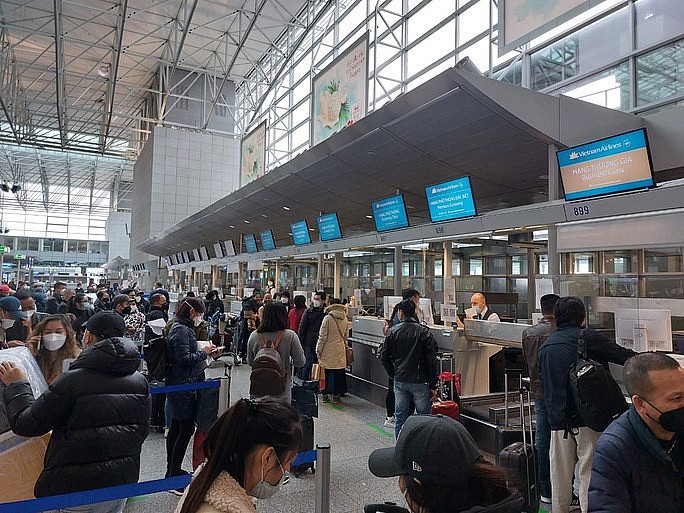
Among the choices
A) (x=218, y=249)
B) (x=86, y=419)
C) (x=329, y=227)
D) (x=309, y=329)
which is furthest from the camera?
(x=218, y=249)

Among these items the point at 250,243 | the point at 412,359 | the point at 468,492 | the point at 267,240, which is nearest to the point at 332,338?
the point at 412,359

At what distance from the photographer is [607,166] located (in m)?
5.03

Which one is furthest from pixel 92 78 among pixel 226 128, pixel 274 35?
pixel 274 35

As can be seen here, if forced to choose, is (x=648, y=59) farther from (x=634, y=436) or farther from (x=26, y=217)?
(x=26, y=217)

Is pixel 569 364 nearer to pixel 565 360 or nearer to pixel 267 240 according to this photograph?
pixel 565 360

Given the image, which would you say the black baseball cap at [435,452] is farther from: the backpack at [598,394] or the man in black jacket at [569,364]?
the man in black jacket at [569,364]

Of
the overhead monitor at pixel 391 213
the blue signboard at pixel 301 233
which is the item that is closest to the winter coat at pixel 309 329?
the overhead monitor at pixel 391 213

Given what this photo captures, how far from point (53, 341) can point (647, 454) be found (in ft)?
11.4

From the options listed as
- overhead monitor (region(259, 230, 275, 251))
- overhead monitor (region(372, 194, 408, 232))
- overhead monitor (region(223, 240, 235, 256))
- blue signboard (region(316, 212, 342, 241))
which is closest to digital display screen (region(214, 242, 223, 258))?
overhead monitor (region(223, 240, 235, 256))

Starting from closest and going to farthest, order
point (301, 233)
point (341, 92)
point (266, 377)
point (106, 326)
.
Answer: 1. point (106, 326)
2. point (266, 377)
3. point (341, 92)
4. point (301, 233)

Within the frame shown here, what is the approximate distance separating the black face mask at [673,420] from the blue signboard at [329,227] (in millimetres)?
8634

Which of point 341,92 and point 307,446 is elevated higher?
point 341,92

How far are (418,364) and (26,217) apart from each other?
175 feet

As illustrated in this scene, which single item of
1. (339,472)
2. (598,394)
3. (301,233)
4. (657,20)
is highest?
(657,20)
